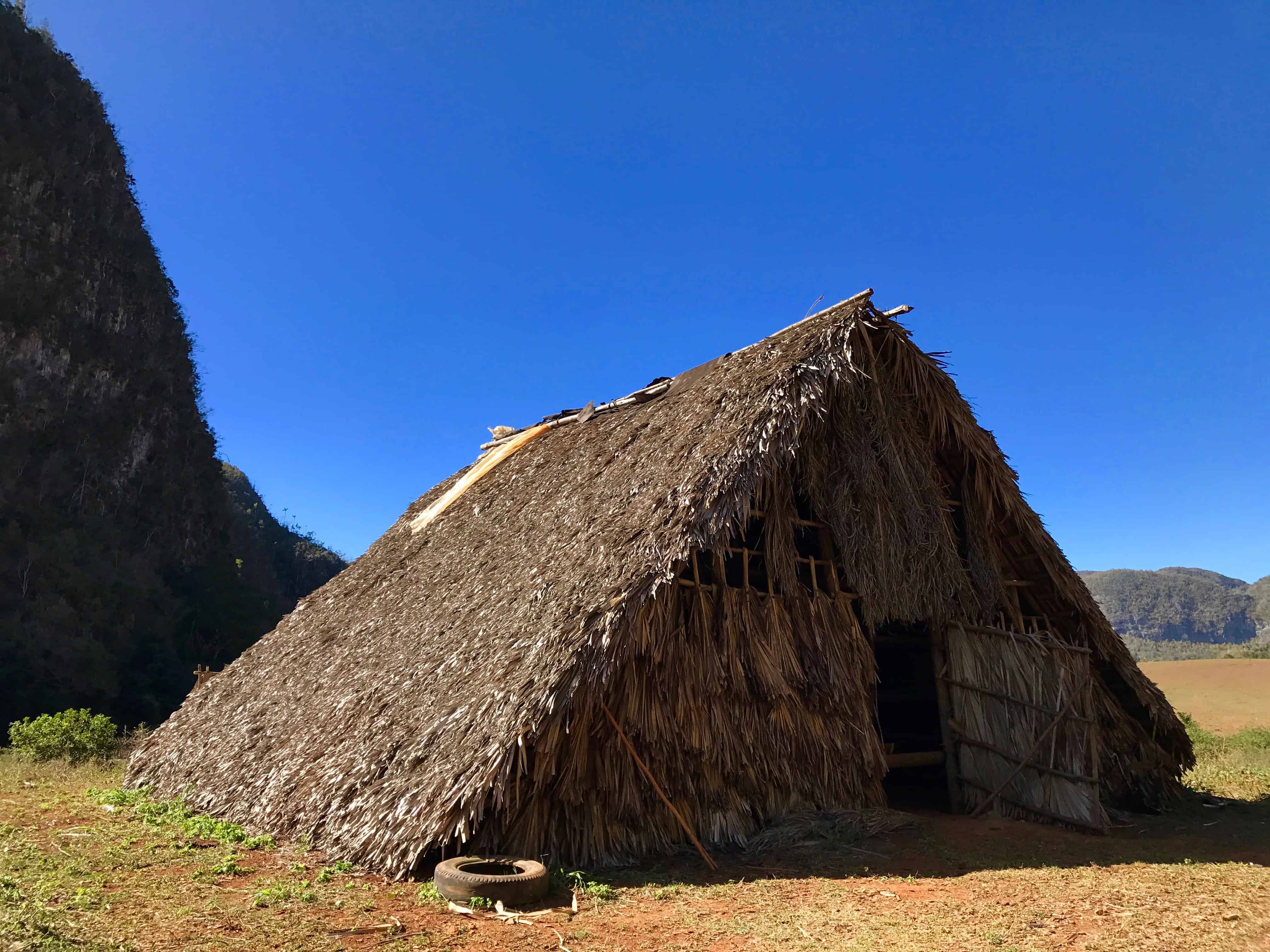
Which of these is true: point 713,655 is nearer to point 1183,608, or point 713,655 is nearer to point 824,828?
point 824,828

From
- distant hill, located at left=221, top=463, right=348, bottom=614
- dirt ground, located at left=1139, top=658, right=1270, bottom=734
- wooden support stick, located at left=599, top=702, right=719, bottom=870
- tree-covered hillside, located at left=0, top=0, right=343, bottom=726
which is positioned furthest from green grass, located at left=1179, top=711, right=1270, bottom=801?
distant hill, located at left=221, top=463, right=348, bottom=614

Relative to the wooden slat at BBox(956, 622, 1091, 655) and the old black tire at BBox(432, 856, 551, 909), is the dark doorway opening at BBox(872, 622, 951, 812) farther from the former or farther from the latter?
the old black tire at BBox(432, 856, 551, 909)

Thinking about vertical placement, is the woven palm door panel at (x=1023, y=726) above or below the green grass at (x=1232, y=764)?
above

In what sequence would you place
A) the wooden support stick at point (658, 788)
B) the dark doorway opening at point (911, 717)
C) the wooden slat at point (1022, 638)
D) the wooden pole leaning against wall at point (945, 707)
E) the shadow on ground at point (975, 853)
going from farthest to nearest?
the dark doorway opening at point (911, 717) < the wooden pole leaning against wall at point (945, 707) < the wooden slat at point (1022, 638) < the wooden support stick at point (658, 788) < the shadow on ground at point (975, 853)

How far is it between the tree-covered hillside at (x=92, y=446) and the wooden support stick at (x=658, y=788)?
815 inches

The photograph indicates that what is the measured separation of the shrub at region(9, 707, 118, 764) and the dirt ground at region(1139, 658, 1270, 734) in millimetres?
19132

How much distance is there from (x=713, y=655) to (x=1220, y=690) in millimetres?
24820

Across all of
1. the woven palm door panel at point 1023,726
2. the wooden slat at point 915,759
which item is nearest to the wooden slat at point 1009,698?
the woven palm door panel at point 1023,726

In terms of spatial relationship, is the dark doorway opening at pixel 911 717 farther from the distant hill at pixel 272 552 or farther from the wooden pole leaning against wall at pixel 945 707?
the distant hill at pixel 272 552

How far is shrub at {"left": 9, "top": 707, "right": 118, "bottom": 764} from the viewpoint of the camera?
12.5 metres

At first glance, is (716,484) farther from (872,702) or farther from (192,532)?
(192,532)

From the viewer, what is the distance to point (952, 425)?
888 centimetres

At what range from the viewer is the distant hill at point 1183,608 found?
209ft

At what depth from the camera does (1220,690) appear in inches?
969
